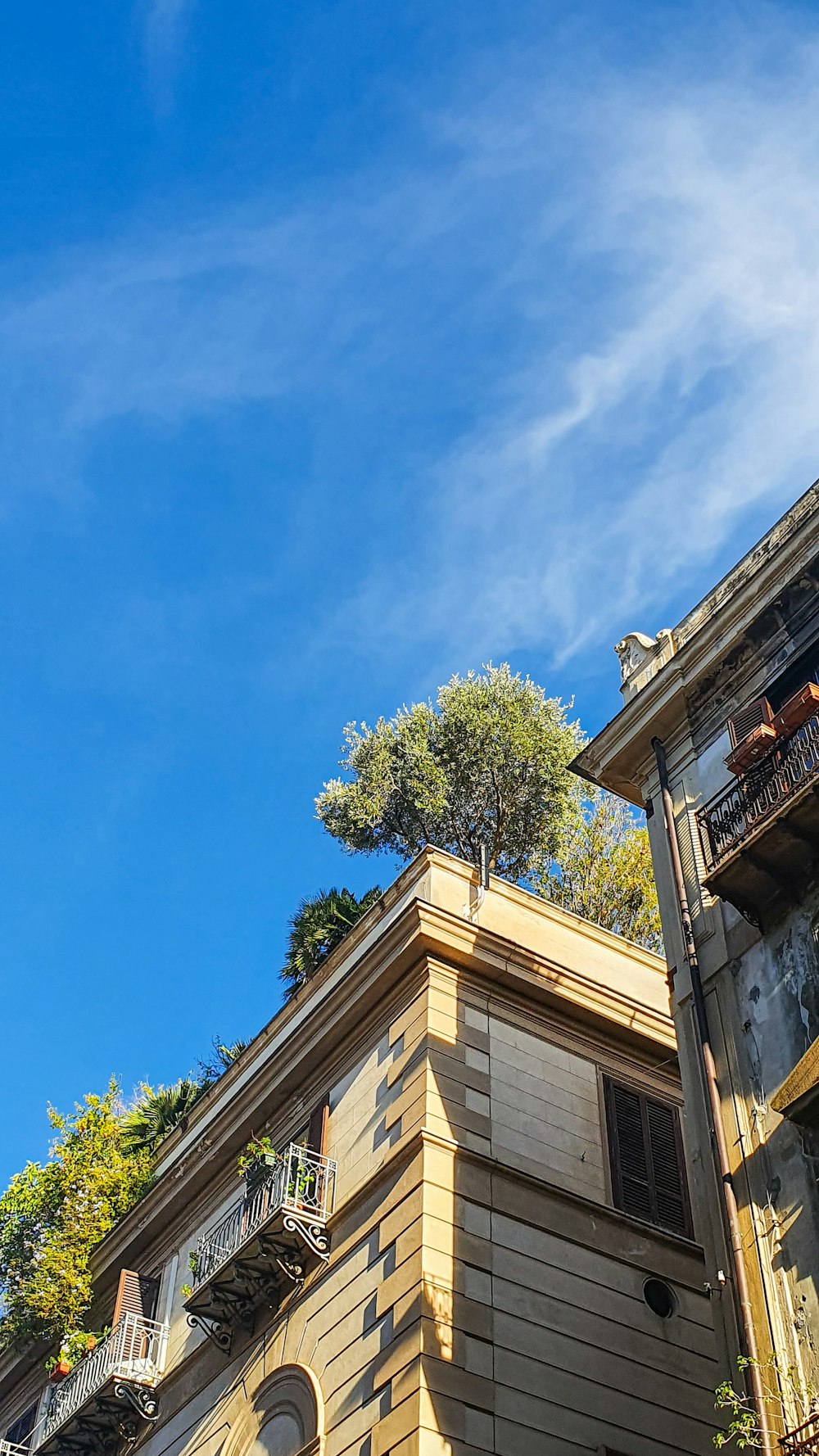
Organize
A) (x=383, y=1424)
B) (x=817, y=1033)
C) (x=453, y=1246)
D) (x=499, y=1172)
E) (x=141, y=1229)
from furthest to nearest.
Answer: (x=141, y=1229), (x=499, y=1172), (x=453, y=1246), (x=383, y=1424), (x=817, y=1033)

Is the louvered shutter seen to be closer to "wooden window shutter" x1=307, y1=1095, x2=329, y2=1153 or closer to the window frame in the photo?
the window frame

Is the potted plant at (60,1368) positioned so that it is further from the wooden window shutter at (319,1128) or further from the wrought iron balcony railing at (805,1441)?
the wrought iron balcony railing at (805,1441)

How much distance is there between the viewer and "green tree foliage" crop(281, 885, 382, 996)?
109 feet

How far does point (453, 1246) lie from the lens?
1856 centimetres

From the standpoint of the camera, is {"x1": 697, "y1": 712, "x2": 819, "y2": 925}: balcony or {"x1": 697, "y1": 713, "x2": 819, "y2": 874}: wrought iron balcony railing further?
{"x1": 697, "y1": 713, "x2": 819, "y2": 874}: wrought iron balcony railing

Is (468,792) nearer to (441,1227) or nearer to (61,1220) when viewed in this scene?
(61,1220)

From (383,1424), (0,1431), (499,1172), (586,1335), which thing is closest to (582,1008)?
(499,1172)

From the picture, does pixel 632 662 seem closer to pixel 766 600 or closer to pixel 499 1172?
pixel 766 600

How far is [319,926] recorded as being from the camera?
33594 millimetres

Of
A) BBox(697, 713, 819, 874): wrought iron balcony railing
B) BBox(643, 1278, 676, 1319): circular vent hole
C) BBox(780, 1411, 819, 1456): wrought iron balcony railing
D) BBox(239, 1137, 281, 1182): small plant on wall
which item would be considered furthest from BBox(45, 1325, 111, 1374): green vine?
BBox(780, 1411, 819, 1456): wrought iron balcony railing

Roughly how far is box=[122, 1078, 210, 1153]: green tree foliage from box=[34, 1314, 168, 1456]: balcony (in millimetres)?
6543

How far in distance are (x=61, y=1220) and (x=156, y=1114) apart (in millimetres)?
4876

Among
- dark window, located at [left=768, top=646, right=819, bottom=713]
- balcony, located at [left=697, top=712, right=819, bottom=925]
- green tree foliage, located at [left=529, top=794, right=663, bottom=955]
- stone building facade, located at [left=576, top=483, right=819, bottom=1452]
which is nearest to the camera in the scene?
stone building facade, located at [left=576, top=483, right=819, bottom=1452]

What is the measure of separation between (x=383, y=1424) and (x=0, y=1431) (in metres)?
16.0
